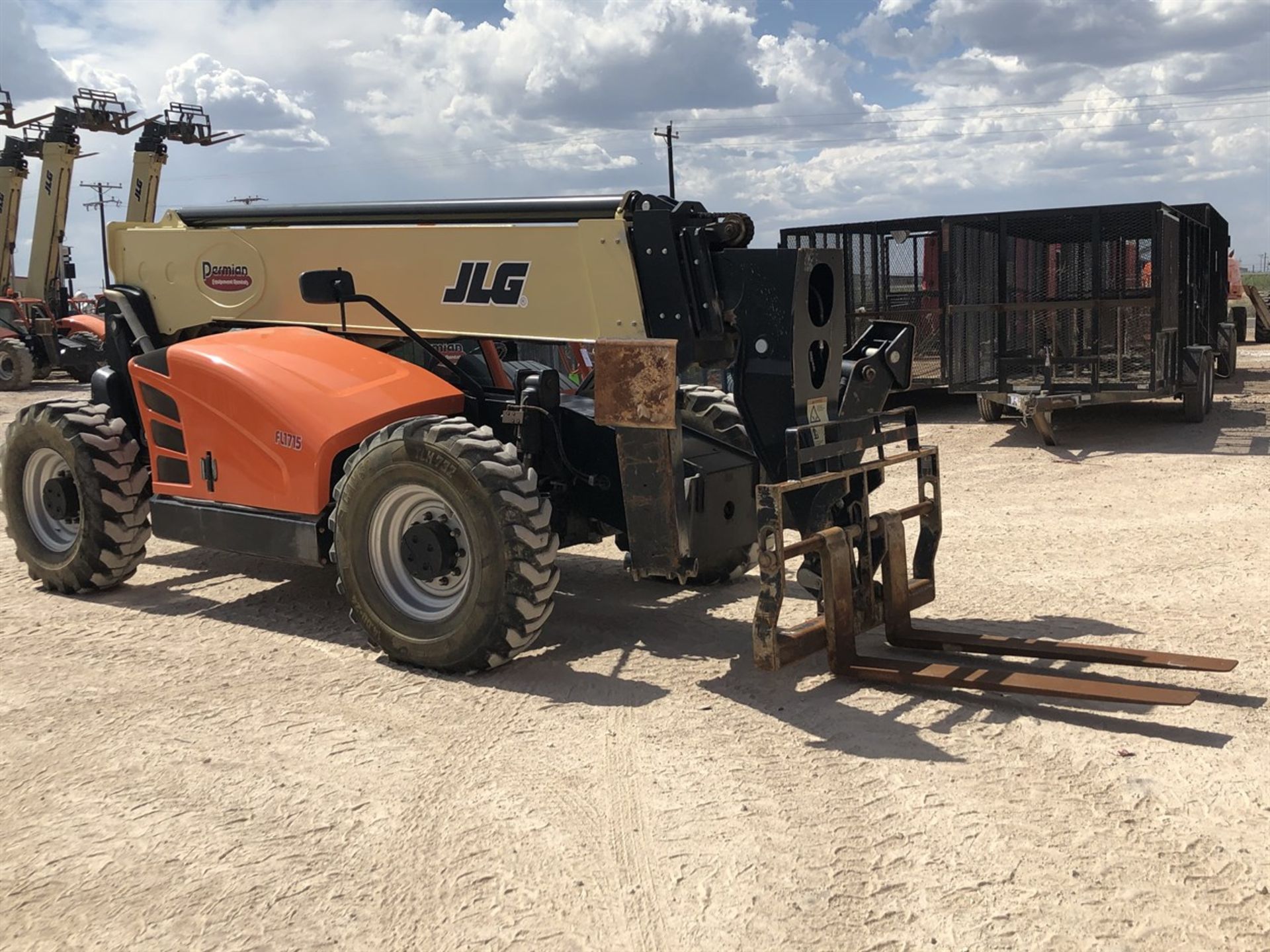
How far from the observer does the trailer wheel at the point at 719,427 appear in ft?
21.9

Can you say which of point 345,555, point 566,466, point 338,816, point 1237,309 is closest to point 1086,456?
point 566,466

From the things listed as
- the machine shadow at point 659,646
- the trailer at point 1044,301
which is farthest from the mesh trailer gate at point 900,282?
the machine shadow at point 659,646

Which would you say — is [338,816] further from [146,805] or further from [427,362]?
[427,362]

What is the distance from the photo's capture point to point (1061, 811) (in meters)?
3.99

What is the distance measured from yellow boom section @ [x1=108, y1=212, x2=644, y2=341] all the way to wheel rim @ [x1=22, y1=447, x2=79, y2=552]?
107 cm

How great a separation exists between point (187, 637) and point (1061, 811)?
4.57 metres

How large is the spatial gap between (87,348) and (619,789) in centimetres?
2389

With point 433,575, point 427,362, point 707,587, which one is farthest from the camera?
point 707,587

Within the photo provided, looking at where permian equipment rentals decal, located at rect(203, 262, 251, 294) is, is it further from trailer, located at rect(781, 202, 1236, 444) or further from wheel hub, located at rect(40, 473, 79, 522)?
trailer, located at rect(781, 202, 1236, 444)

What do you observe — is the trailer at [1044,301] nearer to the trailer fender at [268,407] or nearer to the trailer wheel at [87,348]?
the trailer fender at [268,407]

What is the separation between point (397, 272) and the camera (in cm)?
650

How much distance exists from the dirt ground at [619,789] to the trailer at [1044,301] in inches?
294

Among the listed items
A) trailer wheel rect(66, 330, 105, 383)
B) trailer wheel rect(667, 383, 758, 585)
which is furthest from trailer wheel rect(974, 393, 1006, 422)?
trailer wheel rect(66, 330, 105, 383)

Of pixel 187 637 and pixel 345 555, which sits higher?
pixel 345 555
